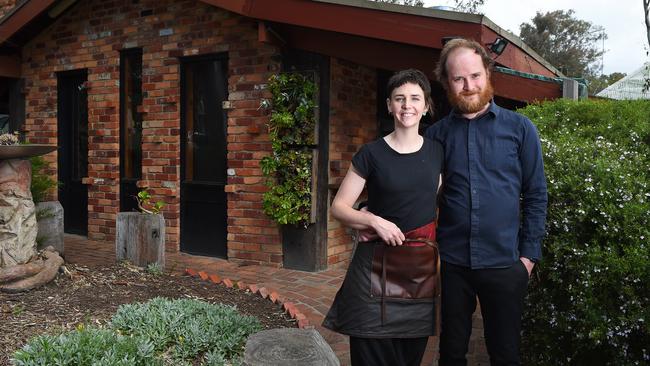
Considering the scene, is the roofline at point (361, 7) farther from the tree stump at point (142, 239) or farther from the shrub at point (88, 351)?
the shrub at point (88, 351)

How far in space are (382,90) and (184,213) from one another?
2742mm

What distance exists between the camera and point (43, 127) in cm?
720

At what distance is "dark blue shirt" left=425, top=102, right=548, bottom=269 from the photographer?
1968 millimetres

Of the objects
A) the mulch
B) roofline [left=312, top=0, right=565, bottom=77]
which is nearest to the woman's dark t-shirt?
the mulch

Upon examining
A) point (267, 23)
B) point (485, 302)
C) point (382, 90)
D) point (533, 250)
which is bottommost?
point (485, 302)

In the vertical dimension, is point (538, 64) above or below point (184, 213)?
above

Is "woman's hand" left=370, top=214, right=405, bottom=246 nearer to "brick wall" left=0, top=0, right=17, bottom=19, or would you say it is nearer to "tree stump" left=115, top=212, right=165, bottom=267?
"tree stump" left=115, top=212, right=165, bottom=267

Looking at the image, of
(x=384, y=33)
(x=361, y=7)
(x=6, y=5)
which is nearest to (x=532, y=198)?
(x=384, y=33)

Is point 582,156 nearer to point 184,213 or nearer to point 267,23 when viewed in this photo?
point 267,23

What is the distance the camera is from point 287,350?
6.90 ft

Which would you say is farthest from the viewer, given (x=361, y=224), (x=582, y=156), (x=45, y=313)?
(x=45, y=313)

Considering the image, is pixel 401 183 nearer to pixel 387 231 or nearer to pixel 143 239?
pixel 387 231

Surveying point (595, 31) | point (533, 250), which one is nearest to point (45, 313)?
point (533, 250)

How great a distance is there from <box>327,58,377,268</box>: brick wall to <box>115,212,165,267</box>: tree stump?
5.81ft
